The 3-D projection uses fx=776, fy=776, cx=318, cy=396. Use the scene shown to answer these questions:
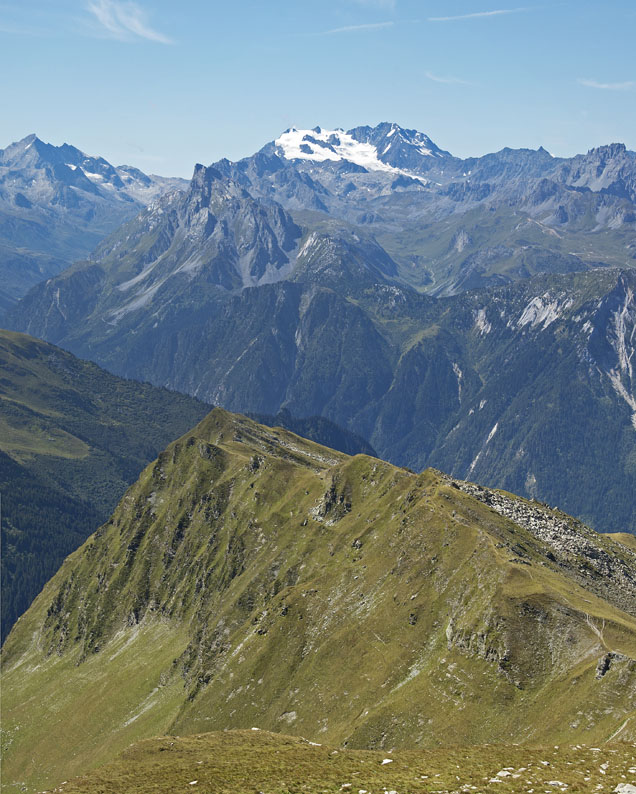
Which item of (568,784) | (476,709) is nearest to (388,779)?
(568,784)

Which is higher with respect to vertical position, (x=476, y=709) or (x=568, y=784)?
(x=568, y=784)

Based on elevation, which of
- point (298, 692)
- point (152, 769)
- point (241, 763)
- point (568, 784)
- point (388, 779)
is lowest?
point (298, 692)

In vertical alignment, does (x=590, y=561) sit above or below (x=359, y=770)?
above

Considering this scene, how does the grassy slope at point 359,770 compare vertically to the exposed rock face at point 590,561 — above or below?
below

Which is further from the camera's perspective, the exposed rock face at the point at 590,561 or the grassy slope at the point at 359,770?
the exposed rock face at the point at 590,561

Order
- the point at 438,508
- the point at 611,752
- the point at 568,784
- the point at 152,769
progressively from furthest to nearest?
the point at 438,508 < the point at 152,769 < the point at 611,752 < the point at 568,784

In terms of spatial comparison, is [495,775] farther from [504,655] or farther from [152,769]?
[504,655]

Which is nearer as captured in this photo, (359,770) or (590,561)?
(359,770)

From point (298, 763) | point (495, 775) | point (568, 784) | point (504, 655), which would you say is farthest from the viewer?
point (504, 655)

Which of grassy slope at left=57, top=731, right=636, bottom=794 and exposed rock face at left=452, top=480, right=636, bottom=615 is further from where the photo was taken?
exposed rock face at left=452, top=480, right=636, bottom=615

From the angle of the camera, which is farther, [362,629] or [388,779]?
[362,629]

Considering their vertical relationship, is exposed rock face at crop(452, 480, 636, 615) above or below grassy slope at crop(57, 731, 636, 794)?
above
